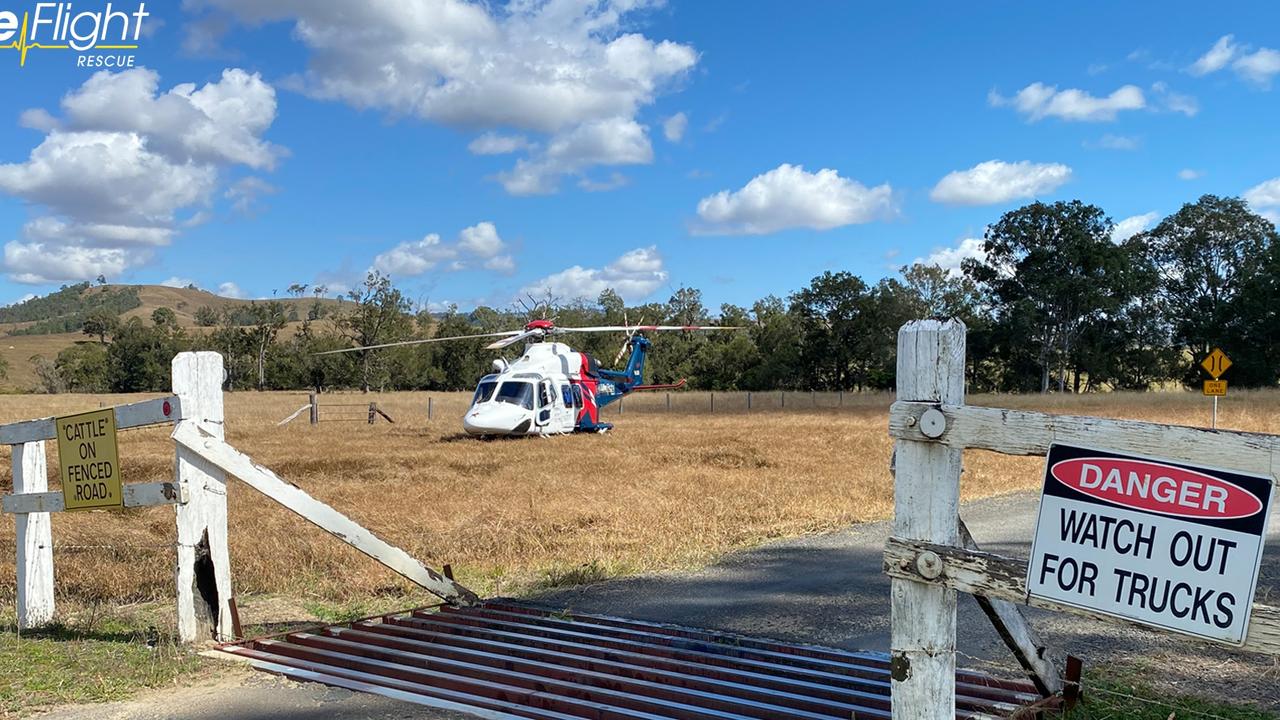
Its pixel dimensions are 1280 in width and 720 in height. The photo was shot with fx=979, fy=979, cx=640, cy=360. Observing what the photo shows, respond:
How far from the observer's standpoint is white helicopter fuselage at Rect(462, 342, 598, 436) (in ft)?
79.8

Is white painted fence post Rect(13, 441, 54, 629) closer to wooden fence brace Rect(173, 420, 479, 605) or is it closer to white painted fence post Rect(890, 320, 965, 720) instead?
wooden fence brace Rect(173, 420, 479, 605)

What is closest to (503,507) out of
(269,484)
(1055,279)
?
(269,484)

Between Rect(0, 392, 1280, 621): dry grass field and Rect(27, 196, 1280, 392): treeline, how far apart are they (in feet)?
119

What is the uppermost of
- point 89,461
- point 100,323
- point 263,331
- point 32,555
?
point 100,323

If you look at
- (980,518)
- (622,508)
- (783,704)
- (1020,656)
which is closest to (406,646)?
(783,704)

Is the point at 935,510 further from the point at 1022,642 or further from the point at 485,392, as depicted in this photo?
the point at 485,392

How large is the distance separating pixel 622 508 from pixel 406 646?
625 cm

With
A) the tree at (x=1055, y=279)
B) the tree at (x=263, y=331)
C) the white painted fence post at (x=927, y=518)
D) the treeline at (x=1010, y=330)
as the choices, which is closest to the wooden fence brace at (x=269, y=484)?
the white painted fence post at (x=927, y=518)

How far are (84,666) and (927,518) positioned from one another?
4505mm

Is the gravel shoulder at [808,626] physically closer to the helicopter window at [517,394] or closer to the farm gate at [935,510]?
the farm gate at [935,510]

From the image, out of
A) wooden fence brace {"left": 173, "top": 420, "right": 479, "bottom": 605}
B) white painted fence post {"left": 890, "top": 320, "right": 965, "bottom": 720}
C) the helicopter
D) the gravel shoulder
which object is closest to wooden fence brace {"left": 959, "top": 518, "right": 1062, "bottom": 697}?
white painted fence post {"left": 890, "top": 320, "right": 965, "bottom": 720}

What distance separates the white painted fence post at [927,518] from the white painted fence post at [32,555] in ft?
18.3

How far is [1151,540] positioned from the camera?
2605 mm

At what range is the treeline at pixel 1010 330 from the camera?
210ft
